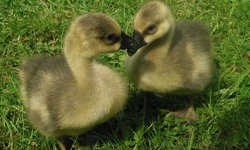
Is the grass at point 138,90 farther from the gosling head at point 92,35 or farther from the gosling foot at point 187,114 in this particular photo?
the gosling head at point 92,35

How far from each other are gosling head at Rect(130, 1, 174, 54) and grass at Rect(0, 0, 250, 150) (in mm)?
468

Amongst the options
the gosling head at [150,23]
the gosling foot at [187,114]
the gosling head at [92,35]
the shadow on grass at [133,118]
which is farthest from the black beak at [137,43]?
the gosling foot at [187,114]

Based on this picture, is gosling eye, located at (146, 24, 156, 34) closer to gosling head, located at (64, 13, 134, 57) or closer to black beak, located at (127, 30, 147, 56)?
black beak, located at (127, 30, 147, 56)

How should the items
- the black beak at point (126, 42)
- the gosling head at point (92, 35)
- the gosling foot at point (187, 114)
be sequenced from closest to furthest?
the gosling head at point (92, 35), the black beak at point (126, 42), the gosling foot at point (187, 114)

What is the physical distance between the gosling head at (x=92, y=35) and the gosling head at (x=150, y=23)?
220 millimetres

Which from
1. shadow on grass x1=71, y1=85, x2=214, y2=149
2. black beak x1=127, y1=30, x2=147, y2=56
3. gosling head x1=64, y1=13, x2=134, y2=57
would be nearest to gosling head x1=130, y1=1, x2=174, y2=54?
black beak x1=127, y1=30, x2=147, y2=56

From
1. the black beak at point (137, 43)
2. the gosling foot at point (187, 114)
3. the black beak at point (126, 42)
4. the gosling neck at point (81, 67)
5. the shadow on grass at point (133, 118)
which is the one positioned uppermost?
the black beak at point (126, 42)

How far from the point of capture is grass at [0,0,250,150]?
8.21 ft

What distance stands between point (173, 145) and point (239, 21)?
1.25m

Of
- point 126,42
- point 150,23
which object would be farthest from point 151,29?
point 126,42

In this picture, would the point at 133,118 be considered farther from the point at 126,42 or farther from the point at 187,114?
the point at 126,42

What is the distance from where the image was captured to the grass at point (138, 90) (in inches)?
98.6

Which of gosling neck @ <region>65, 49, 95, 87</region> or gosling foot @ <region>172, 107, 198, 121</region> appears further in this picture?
gosling foot @ <region>172, 107, 198, 121</region>

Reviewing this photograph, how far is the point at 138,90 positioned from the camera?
9.21ft
